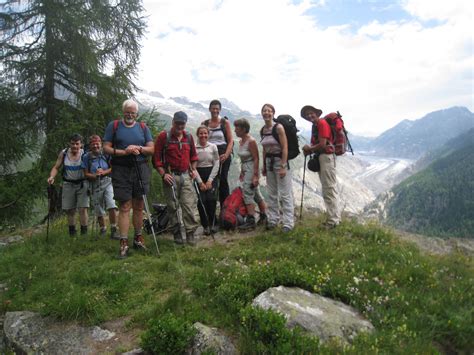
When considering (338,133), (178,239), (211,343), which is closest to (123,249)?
(178,239)

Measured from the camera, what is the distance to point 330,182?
8.00 meters

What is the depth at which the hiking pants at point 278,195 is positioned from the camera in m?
7.79

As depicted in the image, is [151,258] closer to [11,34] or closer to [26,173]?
[26,173]

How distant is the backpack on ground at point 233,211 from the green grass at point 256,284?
1.23 meters

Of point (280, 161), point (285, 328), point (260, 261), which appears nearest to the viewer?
point (285, 328)

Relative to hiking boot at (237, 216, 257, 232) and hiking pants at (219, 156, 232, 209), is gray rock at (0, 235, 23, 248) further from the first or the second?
hiking boot at (237, 216, 257, 232)

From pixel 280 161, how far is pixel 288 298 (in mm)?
3884

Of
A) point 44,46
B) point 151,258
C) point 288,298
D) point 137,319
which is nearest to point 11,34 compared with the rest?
point 44,46

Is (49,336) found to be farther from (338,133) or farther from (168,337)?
(338,133)

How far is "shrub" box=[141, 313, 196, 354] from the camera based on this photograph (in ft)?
12.3

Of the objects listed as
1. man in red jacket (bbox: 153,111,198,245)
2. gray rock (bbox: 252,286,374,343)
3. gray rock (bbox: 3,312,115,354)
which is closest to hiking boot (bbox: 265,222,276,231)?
man in red jacket (bbox: 153,111,198,245)

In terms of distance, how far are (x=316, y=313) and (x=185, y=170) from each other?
424cm

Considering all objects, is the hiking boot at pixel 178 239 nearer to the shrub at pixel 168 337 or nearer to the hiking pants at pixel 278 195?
the hiking pants at pixel 278 195

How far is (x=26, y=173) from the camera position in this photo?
11.4m
